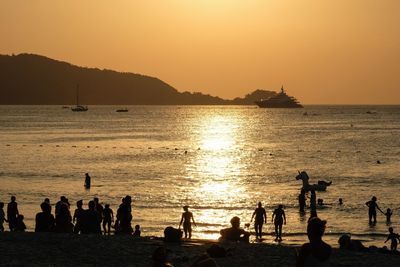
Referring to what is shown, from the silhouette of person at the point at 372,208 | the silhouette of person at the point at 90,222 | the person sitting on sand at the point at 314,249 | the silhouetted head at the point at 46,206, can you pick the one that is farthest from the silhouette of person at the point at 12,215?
the person sitting on sand at the point at 314,249

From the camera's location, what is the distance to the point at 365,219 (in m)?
38.7

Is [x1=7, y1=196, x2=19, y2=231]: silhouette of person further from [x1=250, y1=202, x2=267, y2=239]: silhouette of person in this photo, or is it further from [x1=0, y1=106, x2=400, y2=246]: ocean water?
[x1=250, y1=202, x2=267, y2=239]: silhouette of person

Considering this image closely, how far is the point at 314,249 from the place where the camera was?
364 inches

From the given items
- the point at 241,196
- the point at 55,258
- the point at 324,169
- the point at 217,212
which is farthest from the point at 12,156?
the point at 55,258

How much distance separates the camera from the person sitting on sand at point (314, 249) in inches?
360

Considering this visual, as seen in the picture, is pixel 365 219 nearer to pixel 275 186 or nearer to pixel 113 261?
pixel 275 186

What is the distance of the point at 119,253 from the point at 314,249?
10.9 meters

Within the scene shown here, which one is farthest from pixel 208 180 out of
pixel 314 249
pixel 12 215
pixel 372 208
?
pixel 314 249

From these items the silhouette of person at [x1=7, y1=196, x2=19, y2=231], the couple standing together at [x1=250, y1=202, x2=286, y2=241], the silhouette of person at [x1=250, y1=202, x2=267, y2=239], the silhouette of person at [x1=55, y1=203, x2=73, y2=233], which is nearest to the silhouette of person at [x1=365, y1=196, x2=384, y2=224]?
the couple standing together at [x1=250, y1=202, x2=286, y2=241]

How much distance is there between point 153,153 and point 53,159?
18.0m

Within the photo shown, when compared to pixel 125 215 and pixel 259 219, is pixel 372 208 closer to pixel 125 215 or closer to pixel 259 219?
pixel 259 219

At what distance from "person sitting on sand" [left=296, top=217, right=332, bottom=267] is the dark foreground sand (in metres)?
9.08

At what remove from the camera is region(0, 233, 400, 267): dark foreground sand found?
18.2 metres

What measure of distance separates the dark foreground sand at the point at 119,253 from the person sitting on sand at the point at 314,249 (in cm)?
908
